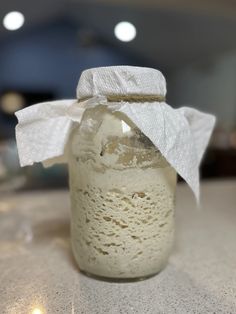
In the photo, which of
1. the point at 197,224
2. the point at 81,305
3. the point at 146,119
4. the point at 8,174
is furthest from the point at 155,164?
the point at 8,174

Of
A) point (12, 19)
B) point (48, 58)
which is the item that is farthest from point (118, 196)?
point (48, 58)

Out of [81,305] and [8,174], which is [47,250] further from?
[8,174]

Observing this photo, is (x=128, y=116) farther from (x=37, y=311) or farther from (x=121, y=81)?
(x=37, y=311)

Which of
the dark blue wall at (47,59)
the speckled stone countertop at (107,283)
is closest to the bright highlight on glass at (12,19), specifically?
the speckled stone countertop at (107,283)

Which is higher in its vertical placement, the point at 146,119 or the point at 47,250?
the point at 146,119

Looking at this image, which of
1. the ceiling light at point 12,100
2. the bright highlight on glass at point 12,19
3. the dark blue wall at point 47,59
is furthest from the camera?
the ceiling light at point 12,100

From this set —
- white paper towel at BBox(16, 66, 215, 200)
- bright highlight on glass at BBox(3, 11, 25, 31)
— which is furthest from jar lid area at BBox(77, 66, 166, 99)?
bright highlight on glass at BBox(3, 11, 25, 31)

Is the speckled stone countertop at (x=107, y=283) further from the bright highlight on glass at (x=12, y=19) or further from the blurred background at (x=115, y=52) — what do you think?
the bright highlight on glass at (x=12, y=19)
